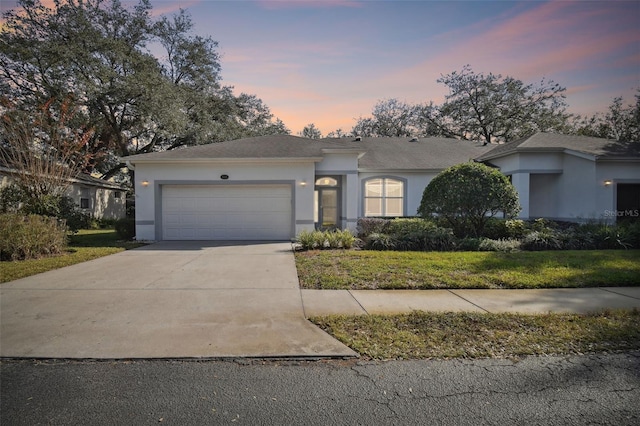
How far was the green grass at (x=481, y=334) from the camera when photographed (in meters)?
3.49

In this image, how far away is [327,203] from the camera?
14703 millimetres

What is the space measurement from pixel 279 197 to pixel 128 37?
18208 mm

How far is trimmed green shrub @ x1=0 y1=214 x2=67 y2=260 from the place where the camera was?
8.40 meters

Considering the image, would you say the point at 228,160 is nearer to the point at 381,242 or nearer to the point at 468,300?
the point at 381,242

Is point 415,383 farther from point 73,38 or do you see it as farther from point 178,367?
point 73,38

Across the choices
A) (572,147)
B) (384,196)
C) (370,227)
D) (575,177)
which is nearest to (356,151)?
(384,196)

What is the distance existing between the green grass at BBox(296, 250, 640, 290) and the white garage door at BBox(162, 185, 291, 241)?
417 cm

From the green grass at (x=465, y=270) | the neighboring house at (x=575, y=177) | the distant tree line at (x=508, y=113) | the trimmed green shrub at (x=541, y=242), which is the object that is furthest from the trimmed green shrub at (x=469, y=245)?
the distant tree line at (x=508, y=113)

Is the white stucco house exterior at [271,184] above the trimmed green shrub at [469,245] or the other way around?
above

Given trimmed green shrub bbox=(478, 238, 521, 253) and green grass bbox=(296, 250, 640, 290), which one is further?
trimmed green shrub bbox=(478, 238, 521, 253)

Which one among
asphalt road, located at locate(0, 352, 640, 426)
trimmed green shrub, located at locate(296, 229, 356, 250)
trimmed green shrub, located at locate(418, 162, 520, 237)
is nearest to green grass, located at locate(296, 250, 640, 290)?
trimmed green shrub, located at locate(296, 229, 356, 250)

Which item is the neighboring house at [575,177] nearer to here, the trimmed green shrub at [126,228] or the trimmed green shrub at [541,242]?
the trimmed green shrub at [541,242]

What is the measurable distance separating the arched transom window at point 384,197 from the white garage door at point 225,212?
166 inches

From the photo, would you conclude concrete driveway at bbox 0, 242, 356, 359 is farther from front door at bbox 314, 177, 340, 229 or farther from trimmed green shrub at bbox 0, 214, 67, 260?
front door at bbox 314, 177, 340, 229
